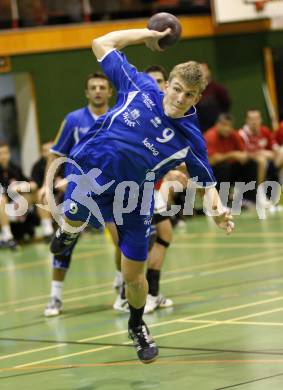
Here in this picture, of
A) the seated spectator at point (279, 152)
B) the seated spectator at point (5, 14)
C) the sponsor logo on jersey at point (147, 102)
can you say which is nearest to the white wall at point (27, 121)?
the seated spectator at point (5, 14)

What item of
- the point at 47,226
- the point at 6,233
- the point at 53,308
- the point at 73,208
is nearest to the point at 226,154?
the point at 47,226

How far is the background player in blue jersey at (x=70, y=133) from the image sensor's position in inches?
383

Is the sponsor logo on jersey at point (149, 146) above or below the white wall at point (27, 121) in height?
above

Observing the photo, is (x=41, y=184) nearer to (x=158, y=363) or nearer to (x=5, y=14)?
(x=5, y=14)

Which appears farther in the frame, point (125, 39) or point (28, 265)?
point (28, 265)

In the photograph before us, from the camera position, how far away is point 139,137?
6965 mm

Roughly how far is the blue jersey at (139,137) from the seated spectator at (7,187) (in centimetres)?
840

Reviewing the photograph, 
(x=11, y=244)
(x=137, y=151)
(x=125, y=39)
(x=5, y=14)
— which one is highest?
(x=125, y=39)

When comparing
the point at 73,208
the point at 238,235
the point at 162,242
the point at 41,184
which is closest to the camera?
the point at 73,208

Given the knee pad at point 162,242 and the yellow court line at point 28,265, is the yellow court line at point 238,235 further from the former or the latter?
the knee pad at point 162,242

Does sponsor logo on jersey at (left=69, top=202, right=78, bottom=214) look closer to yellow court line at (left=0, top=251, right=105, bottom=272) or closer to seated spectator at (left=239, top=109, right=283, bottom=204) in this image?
yellow court line at (left=0, top=251, right=105, bottom=272)

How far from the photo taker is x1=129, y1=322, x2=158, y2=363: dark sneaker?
690 cm

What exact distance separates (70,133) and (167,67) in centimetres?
1170

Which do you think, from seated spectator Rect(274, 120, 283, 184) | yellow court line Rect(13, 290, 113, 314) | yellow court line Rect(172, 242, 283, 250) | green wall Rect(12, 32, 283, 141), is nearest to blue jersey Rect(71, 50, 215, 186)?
yellow court line Rect(13, 290, 113, 314)
